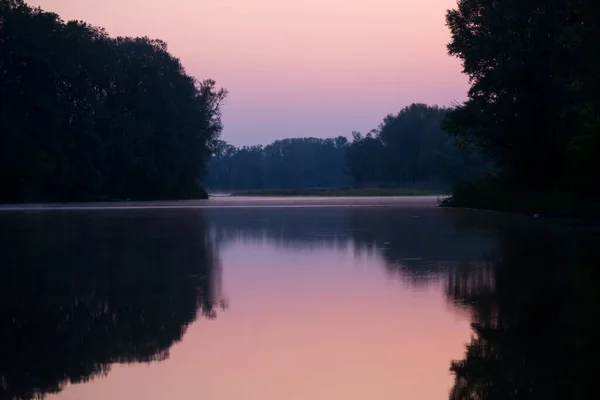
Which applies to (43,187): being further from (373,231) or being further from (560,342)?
(560,342)

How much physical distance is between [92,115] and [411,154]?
285 feet

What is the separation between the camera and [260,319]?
9.82 meters

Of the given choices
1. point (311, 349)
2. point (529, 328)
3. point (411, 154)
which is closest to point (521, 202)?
point (529, 328)

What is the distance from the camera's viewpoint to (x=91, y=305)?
36.0 ft

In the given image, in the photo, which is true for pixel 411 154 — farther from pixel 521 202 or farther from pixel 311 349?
pixel 311 349

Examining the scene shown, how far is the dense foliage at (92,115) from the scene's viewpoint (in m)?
76.3

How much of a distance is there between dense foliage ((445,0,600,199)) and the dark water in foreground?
23.0m

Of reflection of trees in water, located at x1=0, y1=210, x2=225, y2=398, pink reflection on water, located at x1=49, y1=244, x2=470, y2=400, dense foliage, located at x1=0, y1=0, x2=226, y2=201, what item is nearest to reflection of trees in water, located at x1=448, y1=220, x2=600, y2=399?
pink reflection on water, located at x1=49, y1=244, x2=470, y2=400

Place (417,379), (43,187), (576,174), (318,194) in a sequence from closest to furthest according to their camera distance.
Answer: (417,379)
(576,174)
(43,187)
(318,194)

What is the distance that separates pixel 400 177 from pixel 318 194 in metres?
46.4

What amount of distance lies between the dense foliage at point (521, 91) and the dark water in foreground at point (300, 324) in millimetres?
22971

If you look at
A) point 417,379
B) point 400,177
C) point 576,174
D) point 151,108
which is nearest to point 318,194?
point 151,108

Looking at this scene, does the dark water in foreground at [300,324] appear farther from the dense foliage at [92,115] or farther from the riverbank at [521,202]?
the dense foliage at [92,115]

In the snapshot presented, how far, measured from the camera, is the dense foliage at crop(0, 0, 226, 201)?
7631cm
